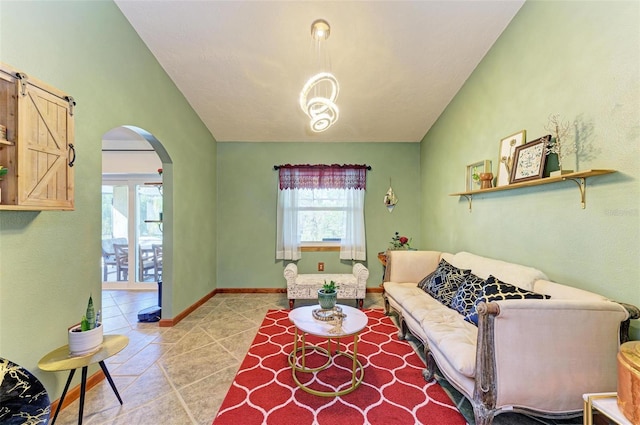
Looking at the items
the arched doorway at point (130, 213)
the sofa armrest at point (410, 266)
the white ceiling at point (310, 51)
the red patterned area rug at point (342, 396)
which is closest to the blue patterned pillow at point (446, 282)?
the sofa armrest at point (410, 266)

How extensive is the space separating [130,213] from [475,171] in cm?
539

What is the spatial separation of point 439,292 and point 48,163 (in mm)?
3215

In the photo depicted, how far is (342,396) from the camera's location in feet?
6.09

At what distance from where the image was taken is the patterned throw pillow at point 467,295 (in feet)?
7.16

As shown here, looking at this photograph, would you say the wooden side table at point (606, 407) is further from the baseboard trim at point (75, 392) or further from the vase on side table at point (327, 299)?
the baseboard trim at point (75, 392)

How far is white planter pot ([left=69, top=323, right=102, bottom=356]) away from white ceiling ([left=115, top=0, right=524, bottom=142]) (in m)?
2.60

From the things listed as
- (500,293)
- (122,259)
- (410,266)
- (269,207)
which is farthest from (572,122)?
(122,259)

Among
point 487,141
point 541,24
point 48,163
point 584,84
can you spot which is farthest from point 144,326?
point 541,24

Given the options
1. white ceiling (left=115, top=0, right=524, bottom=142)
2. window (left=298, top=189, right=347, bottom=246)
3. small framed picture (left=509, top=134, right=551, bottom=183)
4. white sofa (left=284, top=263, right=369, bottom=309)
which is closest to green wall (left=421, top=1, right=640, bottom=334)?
small framed picture (left=509, top=134, right=551, bottom=183)

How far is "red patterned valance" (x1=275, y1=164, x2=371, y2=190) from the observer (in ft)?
14.4

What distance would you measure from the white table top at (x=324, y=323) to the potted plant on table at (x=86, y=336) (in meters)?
1.30

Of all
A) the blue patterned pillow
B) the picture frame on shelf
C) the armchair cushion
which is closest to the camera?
the armchair cushion

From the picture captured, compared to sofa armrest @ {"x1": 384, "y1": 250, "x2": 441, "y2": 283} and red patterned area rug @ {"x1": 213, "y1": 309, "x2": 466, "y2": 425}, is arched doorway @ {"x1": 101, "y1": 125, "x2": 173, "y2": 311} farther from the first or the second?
sofa armrest @ {"x1": 384, "y1": 250, "x2": 441, "y2": 283}

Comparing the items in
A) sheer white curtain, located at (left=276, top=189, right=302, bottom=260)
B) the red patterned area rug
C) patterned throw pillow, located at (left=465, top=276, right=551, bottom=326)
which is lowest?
the red patterned area rug
